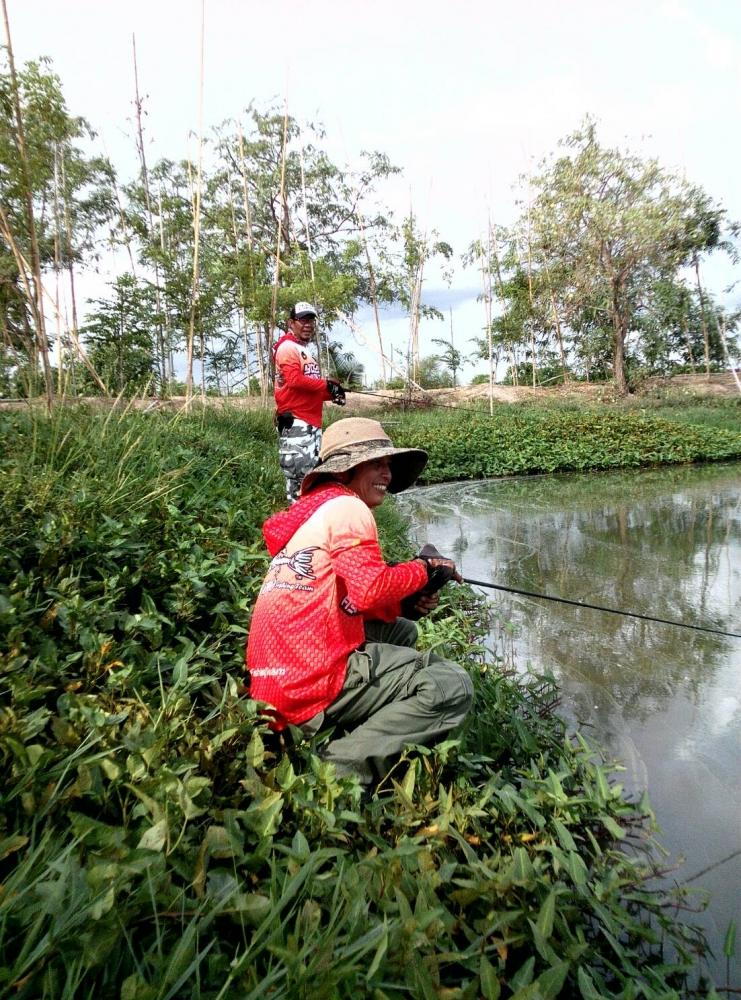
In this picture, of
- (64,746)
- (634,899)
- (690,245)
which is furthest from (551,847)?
(690,245)

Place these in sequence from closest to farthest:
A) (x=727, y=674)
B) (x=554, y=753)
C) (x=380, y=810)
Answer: (x=380, y=810) < (x=554, y=753) < (x=727, y=674)

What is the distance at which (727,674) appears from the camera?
290 centimetres

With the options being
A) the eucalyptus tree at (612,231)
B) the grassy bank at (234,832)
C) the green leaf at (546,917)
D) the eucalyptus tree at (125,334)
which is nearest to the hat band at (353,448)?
the grassy bank at (234,832)

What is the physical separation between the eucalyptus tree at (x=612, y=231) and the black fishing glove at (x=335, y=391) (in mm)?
15404

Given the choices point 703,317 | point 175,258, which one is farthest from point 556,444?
point 703,317

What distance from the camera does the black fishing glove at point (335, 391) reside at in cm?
479

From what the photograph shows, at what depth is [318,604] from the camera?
187cm

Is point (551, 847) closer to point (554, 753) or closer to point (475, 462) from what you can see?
point (554, 753)

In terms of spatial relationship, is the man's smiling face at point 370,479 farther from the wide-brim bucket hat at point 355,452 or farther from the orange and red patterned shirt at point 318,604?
the orange and red patterned shirt at point 318,604

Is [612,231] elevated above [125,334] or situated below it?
above

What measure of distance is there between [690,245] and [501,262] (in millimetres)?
5372

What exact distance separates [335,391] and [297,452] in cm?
66

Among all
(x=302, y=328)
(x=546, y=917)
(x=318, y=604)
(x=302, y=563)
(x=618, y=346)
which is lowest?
(x=546, y=917)

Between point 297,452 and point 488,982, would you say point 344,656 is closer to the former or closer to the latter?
point 488,982
